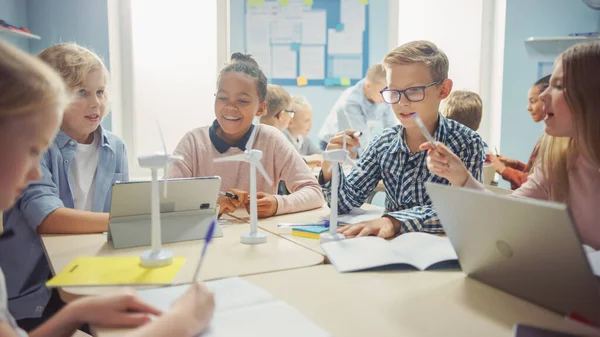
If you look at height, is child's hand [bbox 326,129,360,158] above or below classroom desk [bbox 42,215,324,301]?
above

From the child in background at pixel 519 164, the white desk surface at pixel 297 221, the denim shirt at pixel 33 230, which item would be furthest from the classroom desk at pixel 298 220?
the child in background at pixel 519 164

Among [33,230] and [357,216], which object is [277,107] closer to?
[357,216]

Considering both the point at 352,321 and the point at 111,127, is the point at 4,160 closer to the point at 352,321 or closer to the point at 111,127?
the point at 352,321

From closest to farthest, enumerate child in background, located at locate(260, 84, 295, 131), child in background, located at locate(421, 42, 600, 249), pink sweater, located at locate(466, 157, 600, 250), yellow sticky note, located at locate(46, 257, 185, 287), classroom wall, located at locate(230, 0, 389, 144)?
yellow sticky note, located at locate(46, 257, 185, 287) → child in background, located at locate(421, 42, 600, 249) → pink sweater, located at locate(466, 157, 600, 250) → child in background, located at locate(260, 84, 295, 131) → classroom wall, located at locate(230, 0, 389, 144)

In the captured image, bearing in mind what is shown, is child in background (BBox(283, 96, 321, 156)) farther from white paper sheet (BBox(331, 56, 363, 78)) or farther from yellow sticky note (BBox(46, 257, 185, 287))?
yellow sticky note (BBox(46, 257, 185, 287))

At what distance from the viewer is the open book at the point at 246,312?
2.44ft

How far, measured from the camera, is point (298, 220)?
1.58 m

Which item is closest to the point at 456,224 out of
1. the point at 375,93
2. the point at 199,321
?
the point at 199,321

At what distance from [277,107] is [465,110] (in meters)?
1.10

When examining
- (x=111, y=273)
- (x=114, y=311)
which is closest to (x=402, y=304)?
(x=114, y=311)

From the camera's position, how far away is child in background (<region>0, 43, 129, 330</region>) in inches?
54.9

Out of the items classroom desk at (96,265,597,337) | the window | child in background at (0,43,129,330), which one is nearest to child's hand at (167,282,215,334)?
classroom desk at (96,265,597,337)

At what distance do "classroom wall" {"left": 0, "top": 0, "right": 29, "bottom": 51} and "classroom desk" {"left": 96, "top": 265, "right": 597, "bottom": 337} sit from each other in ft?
8.35

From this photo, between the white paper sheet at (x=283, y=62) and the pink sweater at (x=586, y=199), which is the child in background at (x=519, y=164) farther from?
the white paper sheet at (x=283, y=62)
